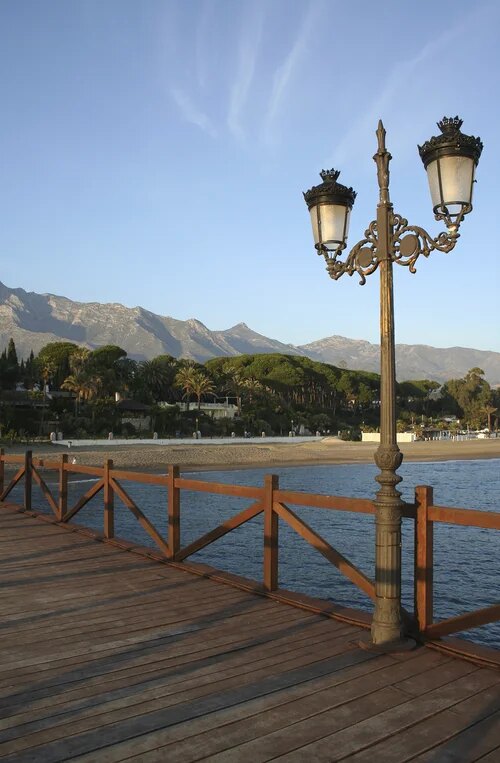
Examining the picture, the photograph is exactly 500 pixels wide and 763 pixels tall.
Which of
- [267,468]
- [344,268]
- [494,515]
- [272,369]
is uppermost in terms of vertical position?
[272,369]

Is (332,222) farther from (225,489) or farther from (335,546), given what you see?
(335,546)

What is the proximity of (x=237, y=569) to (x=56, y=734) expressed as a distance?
9.74 meters

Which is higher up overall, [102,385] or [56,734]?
[102,385]

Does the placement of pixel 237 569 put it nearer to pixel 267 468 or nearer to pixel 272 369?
pixel 267 468

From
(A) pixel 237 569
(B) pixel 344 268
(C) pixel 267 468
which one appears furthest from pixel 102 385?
(B) pixel 344 268

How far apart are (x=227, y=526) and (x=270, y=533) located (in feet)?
2.18

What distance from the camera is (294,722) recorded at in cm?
322

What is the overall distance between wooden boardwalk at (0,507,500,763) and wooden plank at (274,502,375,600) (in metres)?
0.33

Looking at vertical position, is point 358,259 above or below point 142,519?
above

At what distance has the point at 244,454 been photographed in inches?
2154

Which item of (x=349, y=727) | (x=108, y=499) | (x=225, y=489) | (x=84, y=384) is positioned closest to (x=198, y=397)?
(x=84, y=384)

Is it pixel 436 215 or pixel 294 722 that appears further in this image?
pixel 436 215

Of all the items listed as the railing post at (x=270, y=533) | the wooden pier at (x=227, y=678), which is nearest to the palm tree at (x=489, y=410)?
the railing post at (x=270, y=533)

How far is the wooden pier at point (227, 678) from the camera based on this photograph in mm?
3018
